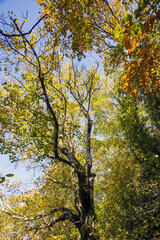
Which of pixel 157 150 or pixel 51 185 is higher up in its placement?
pixel 157 150

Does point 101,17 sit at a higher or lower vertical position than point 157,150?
higher

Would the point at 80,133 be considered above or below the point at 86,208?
above

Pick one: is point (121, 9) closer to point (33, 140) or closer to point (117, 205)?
point (33, 140)

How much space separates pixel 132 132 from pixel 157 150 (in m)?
1.83

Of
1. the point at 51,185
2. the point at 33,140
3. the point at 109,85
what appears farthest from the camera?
the point at 109,85

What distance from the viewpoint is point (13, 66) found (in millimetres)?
6348

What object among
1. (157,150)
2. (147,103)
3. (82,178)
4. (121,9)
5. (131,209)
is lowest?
(131,209)

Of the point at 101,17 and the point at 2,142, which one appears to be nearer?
the point at 101,17

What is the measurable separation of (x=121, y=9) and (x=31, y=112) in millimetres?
6975

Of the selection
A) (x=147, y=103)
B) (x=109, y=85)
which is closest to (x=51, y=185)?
(x=147, y=103)

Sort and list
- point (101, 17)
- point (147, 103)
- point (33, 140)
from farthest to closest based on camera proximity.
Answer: point (147, 103) → point (33, 140) → point (101, 17)

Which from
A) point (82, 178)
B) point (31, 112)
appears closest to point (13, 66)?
point (31, 112)

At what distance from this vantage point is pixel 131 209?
7.73 meters

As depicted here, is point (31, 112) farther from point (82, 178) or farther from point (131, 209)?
point (131, 209)
